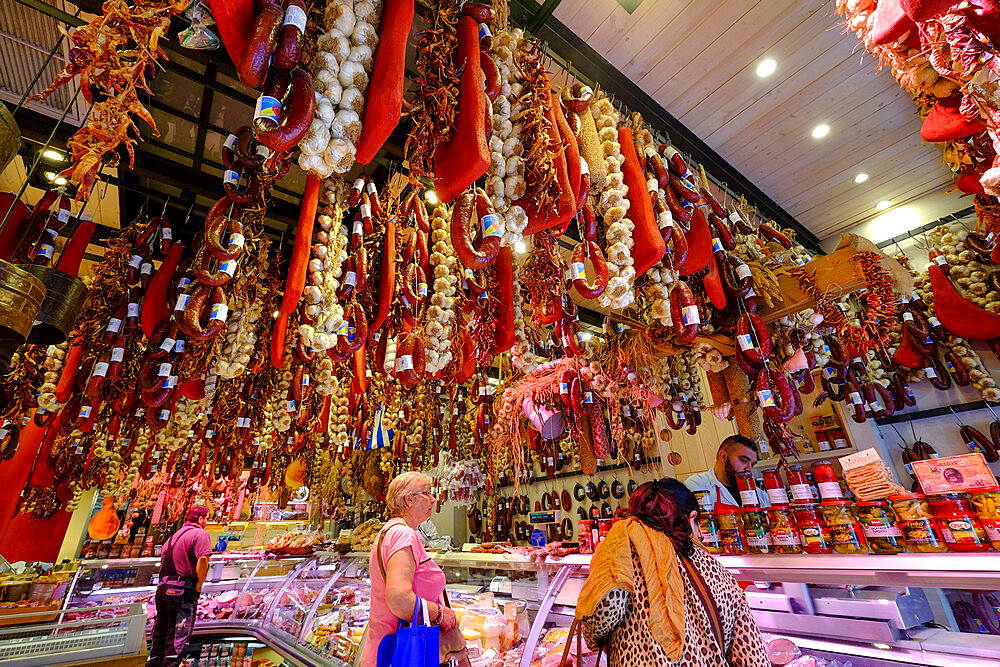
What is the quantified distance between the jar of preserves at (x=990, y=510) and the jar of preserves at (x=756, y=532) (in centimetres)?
92

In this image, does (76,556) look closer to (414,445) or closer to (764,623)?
(414,445)

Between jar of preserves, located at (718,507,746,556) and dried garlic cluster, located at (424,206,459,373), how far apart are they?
2.15 meters

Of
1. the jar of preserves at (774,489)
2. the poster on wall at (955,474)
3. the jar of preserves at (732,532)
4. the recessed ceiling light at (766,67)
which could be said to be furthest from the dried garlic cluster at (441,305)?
the recessed ceiling light at (766,67)

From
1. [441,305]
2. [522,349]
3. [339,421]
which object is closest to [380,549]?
[441,305]

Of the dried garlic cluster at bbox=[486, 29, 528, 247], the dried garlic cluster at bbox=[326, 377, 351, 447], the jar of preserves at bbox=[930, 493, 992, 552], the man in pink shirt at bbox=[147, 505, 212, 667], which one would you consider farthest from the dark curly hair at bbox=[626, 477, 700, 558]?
the man in pink shirt at bbox=[147, 505, 212, 667]

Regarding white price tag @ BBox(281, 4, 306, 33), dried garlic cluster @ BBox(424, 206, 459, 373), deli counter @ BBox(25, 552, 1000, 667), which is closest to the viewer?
white price tag @ BBox(281, 4, 306, 33)

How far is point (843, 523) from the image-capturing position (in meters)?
2.33

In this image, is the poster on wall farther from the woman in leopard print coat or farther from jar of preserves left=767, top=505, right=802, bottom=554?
the woman in leopard print coat

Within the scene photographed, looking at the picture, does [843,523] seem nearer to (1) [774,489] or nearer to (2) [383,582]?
(1) [774,489]

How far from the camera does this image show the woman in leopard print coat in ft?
6.18

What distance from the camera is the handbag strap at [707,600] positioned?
191cm

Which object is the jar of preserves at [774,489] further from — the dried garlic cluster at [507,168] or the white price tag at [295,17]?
the white price tag at [295,17]

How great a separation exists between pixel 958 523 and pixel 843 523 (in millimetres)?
452

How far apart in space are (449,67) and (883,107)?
471 cm
